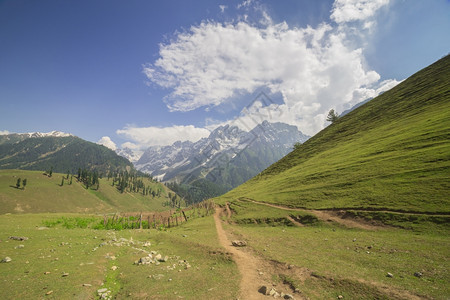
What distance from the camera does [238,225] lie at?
4253 cm

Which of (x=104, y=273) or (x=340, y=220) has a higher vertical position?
(x=340, y=220)

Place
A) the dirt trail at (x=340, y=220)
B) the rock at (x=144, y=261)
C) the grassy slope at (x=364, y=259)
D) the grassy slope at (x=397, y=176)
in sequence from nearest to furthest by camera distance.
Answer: the grassy slope at (x=364, y=259)
the rock at (x=144, y=261)
the dirt trail at (x=340, y=220)
the grassy slope at (x=397, y=176)

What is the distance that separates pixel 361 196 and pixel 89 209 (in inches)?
9052

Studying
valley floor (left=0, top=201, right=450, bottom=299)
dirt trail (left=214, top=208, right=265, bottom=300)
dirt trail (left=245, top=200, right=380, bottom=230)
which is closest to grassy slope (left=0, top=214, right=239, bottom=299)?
valley floor (left=0, top=201, right=450, bottom=299)

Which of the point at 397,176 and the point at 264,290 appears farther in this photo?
the point at 397,176

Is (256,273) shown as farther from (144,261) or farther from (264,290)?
(144,261)

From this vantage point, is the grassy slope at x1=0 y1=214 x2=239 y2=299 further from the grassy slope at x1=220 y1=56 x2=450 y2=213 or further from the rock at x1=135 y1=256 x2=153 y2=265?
the grassy slope at x1=220 y1=56 x2=450 y2=213

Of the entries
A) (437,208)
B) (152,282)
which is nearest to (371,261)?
(437,208)

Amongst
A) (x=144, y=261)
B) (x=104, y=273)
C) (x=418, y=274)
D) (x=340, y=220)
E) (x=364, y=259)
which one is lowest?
(x=144, y=261)

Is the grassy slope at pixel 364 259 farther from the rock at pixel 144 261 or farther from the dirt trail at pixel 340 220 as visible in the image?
the rock at pixel 144 261

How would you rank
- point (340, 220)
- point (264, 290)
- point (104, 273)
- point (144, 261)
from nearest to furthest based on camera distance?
point (264, 290) → point (104, 273) → point (144, 261) → point (340, 220)

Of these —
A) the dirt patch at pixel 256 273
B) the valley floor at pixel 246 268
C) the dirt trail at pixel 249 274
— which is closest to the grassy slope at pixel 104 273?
the valley floor at pixel 246 268

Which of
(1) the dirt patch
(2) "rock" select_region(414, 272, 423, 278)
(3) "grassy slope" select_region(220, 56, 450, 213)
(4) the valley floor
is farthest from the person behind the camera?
(3) "grassy slope" select_region(220, 56, 450, 213)

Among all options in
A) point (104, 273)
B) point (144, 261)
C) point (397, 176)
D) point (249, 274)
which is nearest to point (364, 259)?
point (249, 274)
